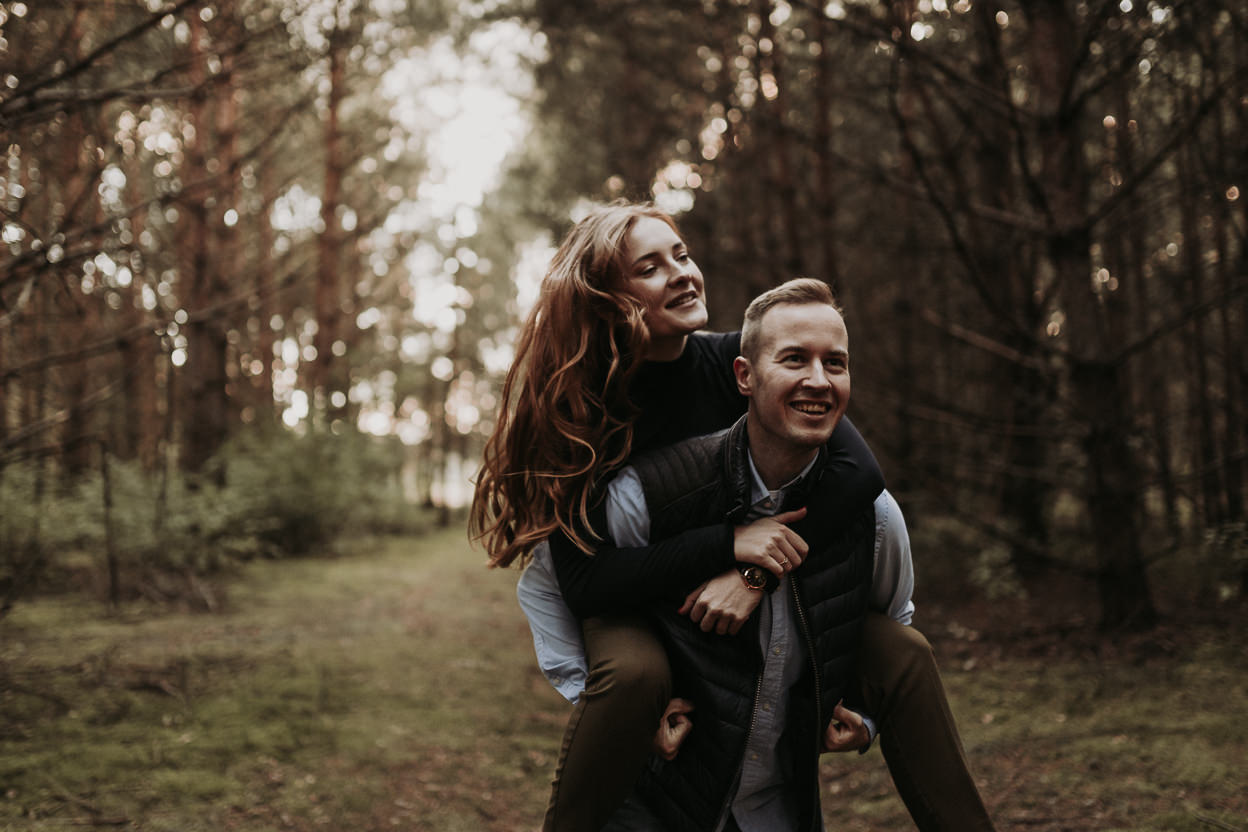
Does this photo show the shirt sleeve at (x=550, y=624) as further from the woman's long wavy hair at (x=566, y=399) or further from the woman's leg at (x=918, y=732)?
the woman's leg at (x=918, y=732)

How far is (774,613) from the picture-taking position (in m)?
2.41

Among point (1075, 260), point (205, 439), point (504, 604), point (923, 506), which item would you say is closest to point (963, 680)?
point (1075, 260)

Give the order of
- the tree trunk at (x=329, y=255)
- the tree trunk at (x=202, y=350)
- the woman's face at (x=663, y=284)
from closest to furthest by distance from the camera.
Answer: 1. the woman's face at (x=663, y=284)
2. the tree trunk at (x=202, y=350)
3. the tree trunk at (x=329, y=255)

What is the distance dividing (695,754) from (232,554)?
9125mm

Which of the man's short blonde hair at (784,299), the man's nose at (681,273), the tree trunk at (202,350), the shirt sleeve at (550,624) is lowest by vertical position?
the shirt sleeve at (550,624)

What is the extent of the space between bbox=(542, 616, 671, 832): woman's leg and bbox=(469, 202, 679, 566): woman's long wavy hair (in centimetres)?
43

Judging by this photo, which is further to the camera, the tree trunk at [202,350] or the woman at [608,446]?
the tree trunk at [202,350]

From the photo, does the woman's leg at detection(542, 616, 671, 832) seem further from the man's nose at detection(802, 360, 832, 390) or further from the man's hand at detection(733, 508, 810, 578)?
the man's nose at detection(802, 360, 832, 390)

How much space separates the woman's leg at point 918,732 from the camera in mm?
2209

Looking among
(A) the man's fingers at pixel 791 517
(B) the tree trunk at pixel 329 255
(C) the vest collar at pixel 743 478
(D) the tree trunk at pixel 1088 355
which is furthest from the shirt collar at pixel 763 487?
(B) the tree trunk at pixel 329 255

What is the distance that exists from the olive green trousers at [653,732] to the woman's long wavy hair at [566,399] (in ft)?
1.53

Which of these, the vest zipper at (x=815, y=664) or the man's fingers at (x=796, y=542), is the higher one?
the man's fingers at (x=796, y=542)

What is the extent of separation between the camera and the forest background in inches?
178

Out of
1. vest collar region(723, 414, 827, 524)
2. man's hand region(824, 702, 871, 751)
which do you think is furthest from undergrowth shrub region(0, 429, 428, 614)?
man's hand region(824, 702, 871, 751)
